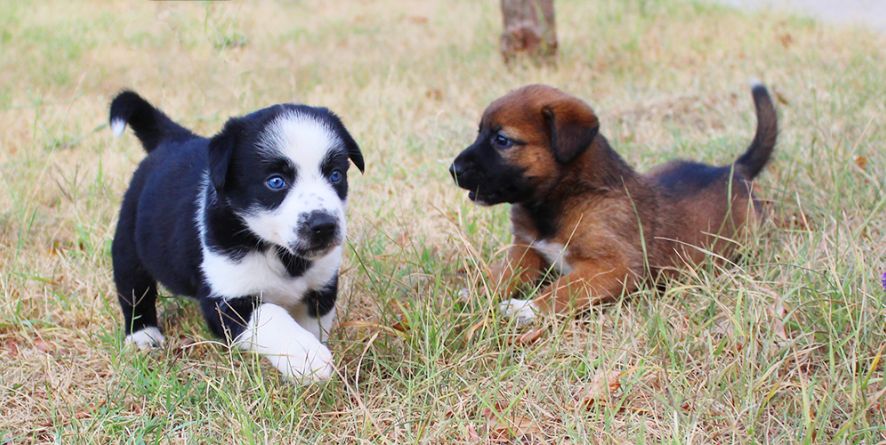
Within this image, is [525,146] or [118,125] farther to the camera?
[525,146]

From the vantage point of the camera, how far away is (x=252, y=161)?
281 centimetres

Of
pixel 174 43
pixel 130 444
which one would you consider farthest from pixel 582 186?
pixel 174 43

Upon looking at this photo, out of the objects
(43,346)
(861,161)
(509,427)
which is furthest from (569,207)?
(43,346)

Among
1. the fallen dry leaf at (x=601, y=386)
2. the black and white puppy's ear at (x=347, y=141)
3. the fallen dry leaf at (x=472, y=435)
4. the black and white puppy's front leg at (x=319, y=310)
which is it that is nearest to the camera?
the fallen dry leaf at (x=472, y=435)

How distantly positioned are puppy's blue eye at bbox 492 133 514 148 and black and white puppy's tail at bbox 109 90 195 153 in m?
1.26

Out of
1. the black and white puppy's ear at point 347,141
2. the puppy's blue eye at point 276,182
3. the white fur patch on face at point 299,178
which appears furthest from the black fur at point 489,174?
the puppy's blue eye at point 276,182

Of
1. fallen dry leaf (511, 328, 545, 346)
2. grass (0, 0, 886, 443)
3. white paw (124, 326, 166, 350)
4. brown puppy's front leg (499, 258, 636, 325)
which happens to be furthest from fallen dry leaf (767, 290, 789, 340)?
white paw (124, 326, 166, 350)

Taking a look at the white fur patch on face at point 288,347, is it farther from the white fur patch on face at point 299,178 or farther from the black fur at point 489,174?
the black fur at point 489,174

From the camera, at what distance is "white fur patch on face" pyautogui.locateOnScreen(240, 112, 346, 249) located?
2.72 meters

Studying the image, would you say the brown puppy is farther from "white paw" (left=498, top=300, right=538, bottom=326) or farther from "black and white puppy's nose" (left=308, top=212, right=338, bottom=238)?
"black and white puppy's nose" (left=308, top=212, right=338, bottom=238)

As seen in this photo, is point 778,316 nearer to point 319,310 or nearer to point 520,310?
point 520,310

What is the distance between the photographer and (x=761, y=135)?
4434mm

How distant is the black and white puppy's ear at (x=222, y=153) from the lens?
110 inches

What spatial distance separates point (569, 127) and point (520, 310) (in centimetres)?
75
